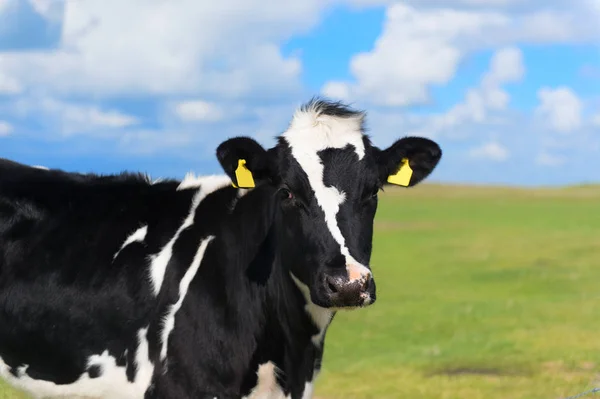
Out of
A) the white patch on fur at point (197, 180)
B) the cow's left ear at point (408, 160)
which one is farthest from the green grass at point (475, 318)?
the cow's left ear at point (408, 160)

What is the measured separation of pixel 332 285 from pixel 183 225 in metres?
2.01

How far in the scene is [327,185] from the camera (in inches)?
248

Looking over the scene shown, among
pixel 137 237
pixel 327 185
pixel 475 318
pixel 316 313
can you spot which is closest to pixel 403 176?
pixel 327 185

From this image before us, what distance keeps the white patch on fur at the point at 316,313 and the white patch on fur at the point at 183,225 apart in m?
1.16

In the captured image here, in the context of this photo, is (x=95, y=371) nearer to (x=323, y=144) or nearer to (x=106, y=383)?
(x=106, y=383)

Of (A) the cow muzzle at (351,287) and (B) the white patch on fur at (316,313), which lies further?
(B) the white patch on fur at (316,313)

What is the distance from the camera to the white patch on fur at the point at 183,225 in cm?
712

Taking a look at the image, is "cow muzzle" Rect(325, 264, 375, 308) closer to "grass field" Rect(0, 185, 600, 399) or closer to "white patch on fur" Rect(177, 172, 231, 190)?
"white patch on fur" Rect(177, 172, 231, 190)

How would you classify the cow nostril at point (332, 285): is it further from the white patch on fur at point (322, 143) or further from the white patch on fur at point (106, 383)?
the white patch on fur at point (106, 383)

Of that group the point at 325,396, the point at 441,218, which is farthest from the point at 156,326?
the point at 441,218

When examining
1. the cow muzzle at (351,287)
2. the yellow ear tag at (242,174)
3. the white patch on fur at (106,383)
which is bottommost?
the white patch on fur at (106,383)

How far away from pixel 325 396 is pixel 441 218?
43.7m

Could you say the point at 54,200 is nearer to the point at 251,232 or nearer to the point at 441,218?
the point at 251,232

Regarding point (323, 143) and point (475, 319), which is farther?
point (475, 319)
